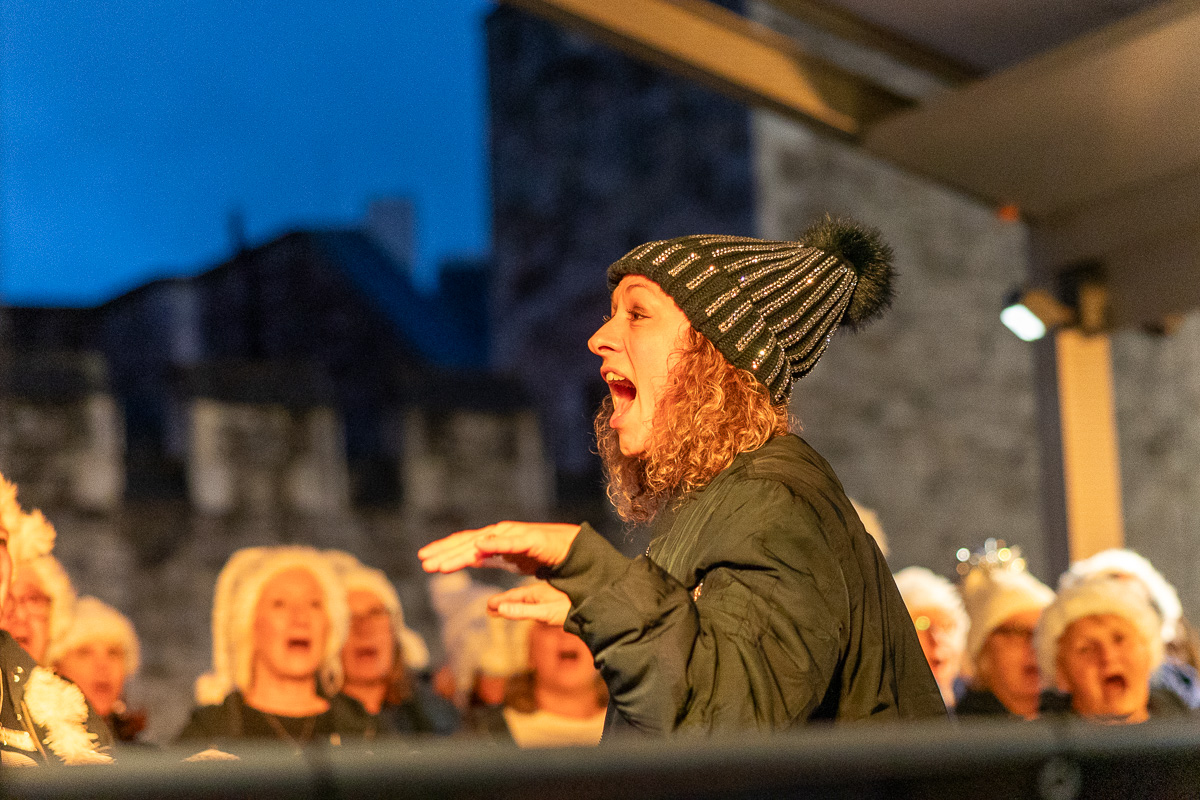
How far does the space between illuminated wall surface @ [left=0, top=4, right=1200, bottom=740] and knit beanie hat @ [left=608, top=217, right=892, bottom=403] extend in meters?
8.55

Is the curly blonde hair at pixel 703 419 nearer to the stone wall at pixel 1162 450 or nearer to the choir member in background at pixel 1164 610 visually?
the choir member in background at pixel 1164 610

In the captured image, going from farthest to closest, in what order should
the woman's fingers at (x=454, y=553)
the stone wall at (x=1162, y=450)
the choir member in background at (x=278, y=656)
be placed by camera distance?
1. the stone wall at (x=1162, y=450)
2. the choir member in background at (x=278, y=656)
3. the woman's fingers at (x=454, y=553)

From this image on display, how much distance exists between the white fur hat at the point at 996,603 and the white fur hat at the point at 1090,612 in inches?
17.4

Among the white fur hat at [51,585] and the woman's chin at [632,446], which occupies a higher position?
the woman's chin at [632,446]

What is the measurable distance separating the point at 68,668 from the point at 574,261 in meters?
10.5

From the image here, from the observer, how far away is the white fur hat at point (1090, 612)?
4.44 m

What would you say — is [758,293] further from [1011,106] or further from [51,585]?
[1011,106]

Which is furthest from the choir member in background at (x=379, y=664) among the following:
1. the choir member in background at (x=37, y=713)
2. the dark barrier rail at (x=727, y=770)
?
the dark barrier rail at (x=727, y=770)

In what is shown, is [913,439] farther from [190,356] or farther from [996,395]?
[190,356]

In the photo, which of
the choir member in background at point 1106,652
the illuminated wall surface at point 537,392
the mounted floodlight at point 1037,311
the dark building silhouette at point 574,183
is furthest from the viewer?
the dark building silhouette at point 574,183

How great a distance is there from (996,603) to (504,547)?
3.95m

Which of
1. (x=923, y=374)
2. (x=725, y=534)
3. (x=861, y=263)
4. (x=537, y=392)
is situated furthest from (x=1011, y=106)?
(x=537, y=392)

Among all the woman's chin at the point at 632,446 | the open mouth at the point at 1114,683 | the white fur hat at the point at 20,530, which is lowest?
the open mouth at the point at 1114,683

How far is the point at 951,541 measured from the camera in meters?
12.8
